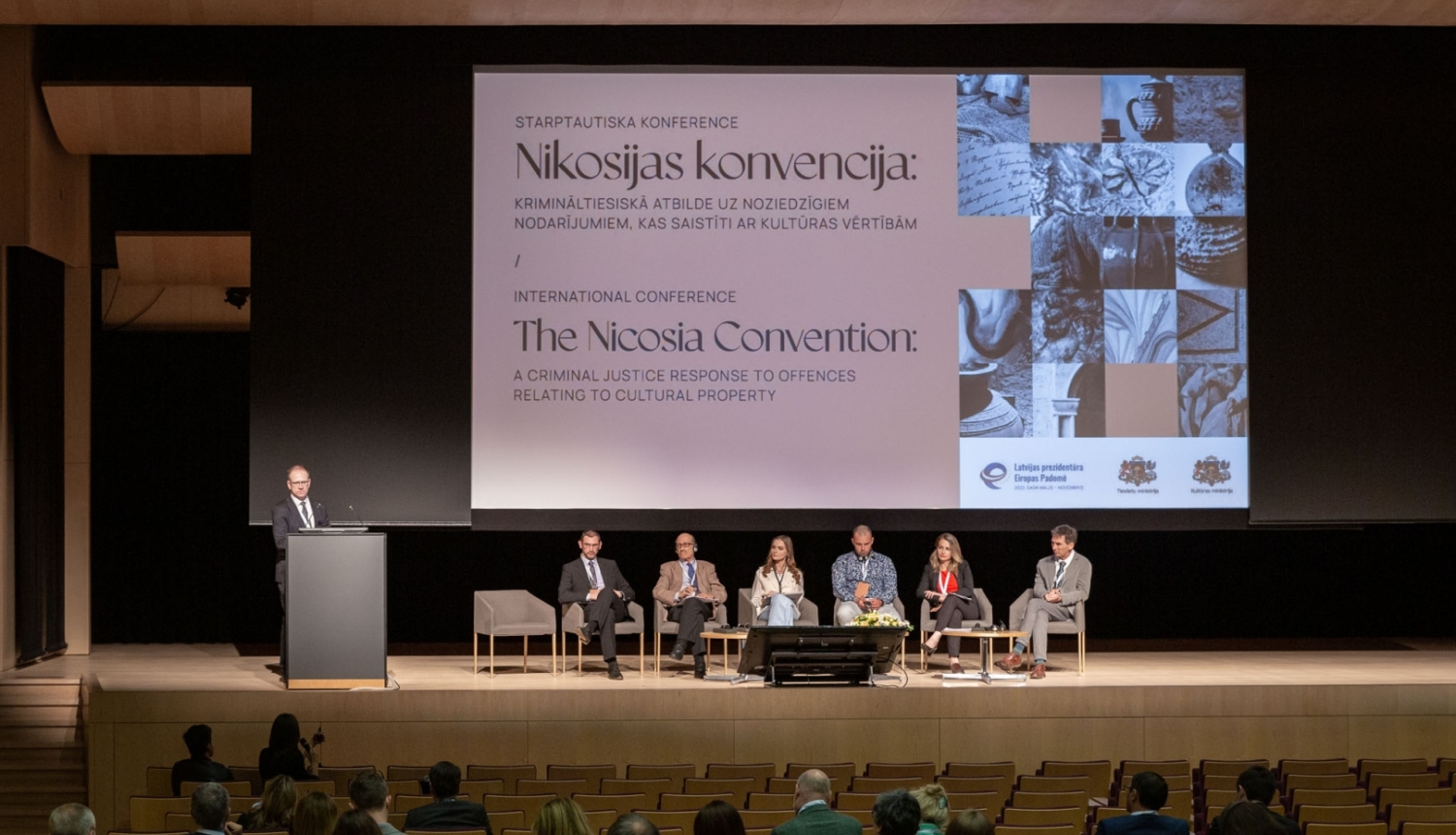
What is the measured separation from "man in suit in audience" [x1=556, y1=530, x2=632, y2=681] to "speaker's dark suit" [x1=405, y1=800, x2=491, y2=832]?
14.3 ft

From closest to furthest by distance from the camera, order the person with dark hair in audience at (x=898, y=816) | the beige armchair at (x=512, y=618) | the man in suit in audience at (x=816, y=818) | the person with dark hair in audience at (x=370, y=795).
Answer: the person with dark hair in audience at (x=898, y=816), the man in suit in audience at (x=816, y=818), the person with dark hair in audience at (x=370, y=795), the beige armchair at (x=512, y=618)

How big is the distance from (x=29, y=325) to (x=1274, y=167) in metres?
7.92

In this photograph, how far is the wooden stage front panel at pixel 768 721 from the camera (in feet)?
28.9

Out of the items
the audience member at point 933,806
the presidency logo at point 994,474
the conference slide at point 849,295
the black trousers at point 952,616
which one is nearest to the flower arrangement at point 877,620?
the black trousers at point 952,616

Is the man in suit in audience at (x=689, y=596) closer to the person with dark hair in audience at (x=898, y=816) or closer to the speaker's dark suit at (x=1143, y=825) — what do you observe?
the speaker's dark suit at (x=1143, y=825)

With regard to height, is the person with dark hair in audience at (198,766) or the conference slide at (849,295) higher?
the conference slide at (849,295)

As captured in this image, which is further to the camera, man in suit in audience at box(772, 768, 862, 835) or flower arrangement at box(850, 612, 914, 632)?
flower arrangement at box(850, 612, 914, 632)

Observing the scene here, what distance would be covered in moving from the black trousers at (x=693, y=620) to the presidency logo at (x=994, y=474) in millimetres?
1886

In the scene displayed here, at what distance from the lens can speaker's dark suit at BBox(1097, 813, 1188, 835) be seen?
493 cm

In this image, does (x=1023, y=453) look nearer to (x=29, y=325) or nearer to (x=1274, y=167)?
(x=1274, y=167)

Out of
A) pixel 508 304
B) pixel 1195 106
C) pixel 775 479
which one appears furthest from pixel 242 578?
pixel 1195 106

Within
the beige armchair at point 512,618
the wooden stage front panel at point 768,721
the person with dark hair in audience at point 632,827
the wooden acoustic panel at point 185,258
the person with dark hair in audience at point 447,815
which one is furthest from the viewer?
the wooden acoustic panel at point 185,258

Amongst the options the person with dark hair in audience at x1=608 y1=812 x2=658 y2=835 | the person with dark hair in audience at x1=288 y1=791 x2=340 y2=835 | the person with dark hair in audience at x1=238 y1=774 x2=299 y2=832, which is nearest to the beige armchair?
the person with dark hair in audience at x1=238 y1=774 x2=299 y2=832

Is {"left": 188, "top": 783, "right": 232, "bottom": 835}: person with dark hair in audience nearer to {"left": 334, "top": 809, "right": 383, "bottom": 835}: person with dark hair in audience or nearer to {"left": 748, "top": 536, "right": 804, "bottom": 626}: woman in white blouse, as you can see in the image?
{"left": 334, "top": 809, "right": 383, "bottom": 835}: person with dark hair in audience
